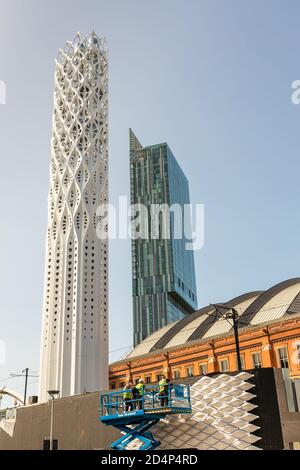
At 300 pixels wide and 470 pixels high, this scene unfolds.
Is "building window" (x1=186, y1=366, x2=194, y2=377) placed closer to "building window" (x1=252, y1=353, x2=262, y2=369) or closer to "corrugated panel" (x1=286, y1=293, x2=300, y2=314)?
"building window" (x1=252, y1=353, x2=262, y2=369)

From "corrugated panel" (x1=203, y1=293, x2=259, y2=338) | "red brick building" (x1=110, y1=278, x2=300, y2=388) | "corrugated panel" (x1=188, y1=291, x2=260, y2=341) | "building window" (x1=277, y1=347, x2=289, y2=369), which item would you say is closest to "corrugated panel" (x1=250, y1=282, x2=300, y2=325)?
"red brick building" (x1=110, y1=278, x2=300, y2=388)

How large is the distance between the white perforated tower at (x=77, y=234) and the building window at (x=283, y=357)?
24.8 m

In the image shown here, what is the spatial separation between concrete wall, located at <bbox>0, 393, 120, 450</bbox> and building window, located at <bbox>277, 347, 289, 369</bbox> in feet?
Answer: 88.3

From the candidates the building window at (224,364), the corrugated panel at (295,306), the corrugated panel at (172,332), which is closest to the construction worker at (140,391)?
the building window at (224,364)

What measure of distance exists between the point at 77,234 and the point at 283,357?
33293 mm

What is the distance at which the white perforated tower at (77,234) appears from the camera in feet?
206

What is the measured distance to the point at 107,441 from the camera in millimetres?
29156

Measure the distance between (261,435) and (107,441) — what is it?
10271mm

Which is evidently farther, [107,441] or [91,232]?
[91,232]

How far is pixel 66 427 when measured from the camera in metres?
32.6

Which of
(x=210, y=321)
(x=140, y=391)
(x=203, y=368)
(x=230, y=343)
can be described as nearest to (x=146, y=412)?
(x=140, y=391)

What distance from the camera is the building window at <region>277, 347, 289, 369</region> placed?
50.7 meters
